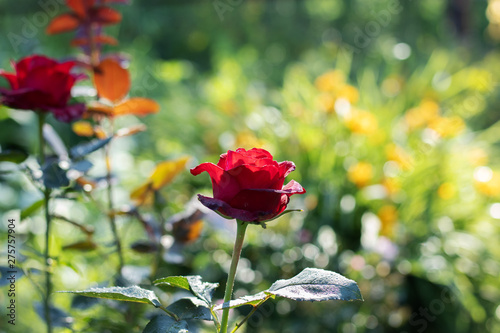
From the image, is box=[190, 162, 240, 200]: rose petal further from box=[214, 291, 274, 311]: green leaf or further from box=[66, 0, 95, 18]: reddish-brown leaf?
box=[66, 0, 95, 18]: reddish-brown leaf

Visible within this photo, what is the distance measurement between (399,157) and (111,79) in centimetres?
118

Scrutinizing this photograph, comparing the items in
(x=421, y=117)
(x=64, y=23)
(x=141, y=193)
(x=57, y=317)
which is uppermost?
(x=64, y=23)

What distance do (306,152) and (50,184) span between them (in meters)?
1.24

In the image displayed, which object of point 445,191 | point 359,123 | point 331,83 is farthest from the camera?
point 331,83

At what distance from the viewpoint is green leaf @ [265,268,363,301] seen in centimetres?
40

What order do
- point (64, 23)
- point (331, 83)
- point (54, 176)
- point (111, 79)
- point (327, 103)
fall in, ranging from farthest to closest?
point (331, 83), point (327, 103), point (64, 23), point (111, 79), point (54, 176)

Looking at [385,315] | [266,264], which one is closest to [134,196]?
[266,264]

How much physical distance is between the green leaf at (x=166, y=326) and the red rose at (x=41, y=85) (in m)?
0.32

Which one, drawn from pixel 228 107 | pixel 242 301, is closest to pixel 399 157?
pixel 228 107

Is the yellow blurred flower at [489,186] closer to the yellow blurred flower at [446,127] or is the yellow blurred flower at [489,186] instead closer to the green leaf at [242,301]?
the yellow blurred flower at [446,127]

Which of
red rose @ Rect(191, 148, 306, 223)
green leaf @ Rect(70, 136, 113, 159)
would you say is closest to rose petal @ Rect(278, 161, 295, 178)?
red rose @ Rect(191, 148, 306, 223)

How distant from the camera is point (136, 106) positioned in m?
0.74

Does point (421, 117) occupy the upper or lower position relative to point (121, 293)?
lower

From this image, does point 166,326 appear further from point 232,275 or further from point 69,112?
point 69,112
